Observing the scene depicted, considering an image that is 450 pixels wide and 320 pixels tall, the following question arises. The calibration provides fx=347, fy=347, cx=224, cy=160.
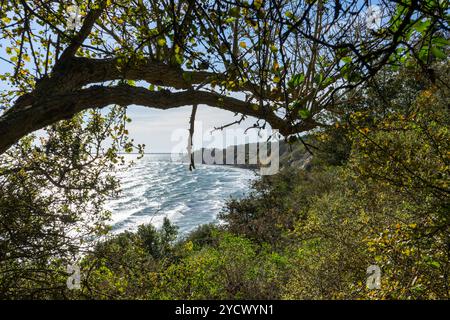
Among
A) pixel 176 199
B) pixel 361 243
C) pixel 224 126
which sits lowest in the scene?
pixel 176 199

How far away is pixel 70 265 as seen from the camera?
204 inches

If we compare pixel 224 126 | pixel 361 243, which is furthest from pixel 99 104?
pixel 361 243

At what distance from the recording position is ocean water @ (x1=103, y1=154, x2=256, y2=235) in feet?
132

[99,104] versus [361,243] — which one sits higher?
[99,104]

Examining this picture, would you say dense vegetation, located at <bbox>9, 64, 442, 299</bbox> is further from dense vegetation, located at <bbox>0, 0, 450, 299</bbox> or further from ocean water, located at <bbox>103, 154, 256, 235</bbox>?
ocean water, located at <bbox>103, 154, 256, 235</bbox>

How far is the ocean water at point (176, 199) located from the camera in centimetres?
4034

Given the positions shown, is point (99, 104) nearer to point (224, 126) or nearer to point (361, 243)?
point (224, 126)

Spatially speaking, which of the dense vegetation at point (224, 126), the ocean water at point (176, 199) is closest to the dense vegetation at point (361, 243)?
the dense vegetation at point (224, 126)

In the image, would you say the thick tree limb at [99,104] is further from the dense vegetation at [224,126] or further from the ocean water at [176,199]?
the ocean water at [176,199]

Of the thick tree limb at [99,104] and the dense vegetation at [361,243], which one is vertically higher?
the thick tree limb at [99,104]

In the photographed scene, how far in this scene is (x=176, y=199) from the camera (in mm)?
51281

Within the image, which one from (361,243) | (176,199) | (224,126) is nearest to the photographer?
(224,126)

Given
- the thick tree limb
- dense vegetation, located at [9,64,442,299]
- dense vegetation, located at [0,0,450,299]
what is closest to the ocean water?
dense vegetation, located at [9,64,442,299]
